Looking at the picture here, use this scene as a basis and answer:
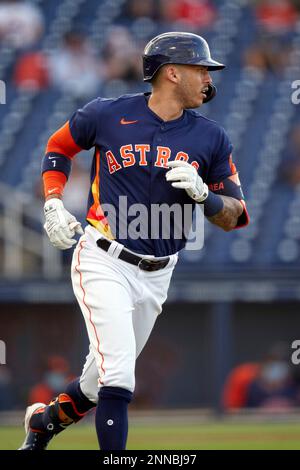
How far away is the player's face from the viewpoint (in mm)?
5016

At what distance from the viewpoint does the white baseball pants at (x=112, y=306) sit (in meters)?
4.64

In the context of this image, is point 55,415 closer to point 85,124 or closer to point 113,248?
point 113,248

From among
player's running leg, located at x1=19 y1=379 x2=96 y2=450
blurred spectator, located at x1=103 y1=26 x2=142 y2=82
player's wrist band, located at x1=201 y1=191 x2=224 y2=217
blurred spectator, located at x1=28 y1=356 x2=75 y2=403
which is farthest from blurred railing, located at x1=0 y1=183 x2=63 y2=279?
player's wrist band, located at x1=201 y1=191 x2=224 y2=217

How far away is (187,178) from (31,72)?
8693 millimetres

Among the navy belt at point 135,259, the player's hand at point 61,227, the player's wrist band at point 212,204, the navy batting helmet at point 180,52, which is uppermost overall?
the navy batting helmet at point 180,52

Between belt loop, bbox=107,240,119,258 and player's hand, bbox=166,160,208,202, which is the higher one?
player's hand, bbox=166,160,208,202

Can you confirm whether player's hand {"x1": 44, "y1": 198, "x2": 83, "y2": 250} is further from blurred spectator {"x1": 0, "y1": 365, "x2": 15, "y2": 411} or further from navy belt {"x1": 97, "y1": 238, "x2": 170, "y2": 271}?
blurred spectator {"x1": 0, "y1": 365, "x2": 15, "y2": 411}

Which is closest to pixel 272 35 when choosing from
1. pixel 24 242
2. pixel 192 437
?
pixel 24 242

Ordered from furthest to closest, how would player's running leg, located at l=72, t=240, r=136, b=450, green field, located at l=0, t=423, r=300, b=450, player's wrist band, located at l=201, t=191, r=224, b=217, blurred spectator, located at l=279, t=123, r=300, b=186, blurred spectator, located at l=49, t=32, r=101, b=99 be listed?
blurred spectator, located at l=49, t=32, r=101, b=99 < blurred spectator, located at l=279, t=123, r=300, b=186 < green field, located at l=0, t=423, r=300, b=450 < player's wrist band, located at l=201, t=191, r=224, b=217 < player's running leg, located at l=72, t=240, r=136, b=450

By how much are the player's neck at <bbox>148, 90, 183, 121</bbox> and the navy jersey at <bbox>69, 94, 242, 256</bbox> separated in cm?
3

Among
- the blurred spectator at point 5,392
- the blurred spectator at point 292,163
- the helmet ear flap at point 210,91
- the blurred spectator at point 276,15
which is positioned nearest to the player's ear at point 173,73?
the helmet ear flap at point 210,91

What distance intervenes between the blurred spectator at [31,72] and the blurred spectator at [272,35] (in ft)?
8.32

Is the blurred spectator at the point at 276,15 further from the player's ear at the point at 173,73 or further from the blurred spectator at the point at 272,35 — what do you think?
the player's ear at the point at 173,73
